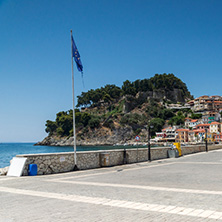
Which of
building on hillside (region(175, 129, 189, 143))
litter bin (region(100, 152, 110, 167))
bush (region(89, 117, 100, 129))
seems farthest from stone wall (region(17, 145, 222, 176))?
bush (region(89, 117, 100, 129))

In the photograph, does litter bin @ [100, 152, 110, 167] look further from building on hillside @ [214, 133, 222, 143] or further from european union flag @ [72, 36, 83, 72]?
building on hillside @ [214, 133, 222, 143]

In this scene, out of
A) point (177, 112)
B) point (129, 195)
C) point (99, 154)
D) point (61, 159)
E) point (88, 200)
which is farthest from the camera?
point (177, 112)

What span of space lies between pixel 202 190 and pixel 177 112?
19347 cm

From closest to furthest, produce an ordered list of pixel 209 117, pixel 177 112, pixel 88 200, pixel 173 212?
pixel 173 212 < pixel 88 200 < pixel 209 117 < pixel 177 112

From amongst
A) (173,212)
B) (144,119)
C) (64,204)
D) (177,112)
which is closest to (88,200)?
(64,204)

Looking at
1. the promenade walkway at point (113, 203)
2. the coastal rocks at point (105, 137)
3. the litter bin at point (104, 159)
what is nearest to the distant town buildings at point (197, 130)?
the coastal rocks at point (105, 137)

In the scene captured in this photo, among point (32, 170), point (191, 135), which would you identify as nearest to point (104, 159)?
point (32, 170)

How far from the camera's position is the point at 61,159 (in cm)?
1792

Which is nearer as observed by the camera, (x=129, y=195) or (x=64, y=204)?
(x=64, y=204)

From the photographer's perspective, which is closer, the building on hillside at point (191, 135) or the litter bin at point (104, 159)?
the litter bin at point (104, 159)

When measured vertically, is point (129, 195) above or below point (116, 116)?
below

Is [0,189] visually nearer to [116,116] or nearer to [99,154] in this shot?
[99,154]

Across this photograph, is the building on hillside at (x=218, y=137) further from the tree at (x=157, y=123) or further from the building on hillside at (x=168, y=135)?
the tree at (x=157, y=123)

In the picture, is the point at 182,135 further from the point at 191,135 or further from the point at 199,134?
the point at 199,134
